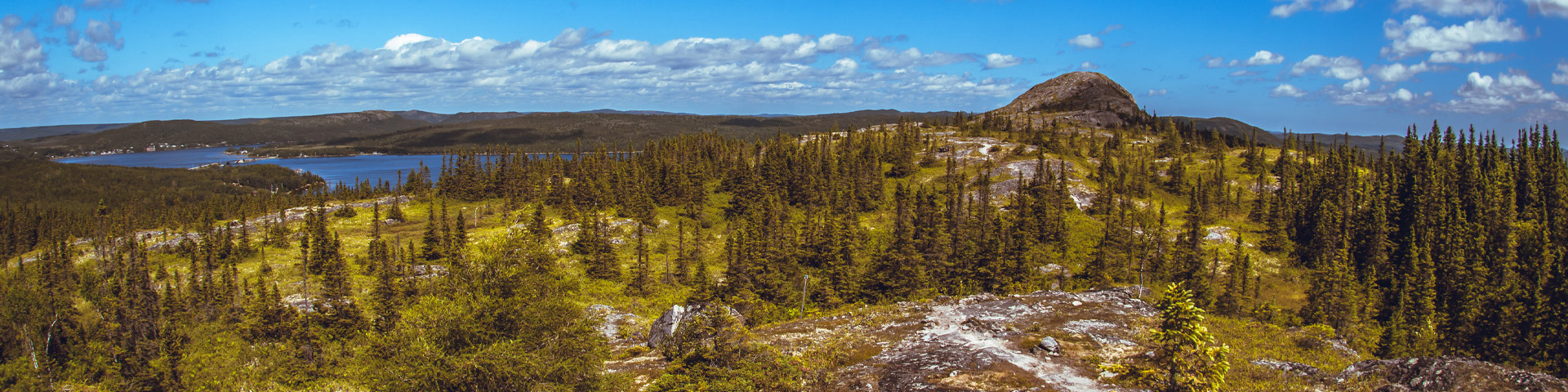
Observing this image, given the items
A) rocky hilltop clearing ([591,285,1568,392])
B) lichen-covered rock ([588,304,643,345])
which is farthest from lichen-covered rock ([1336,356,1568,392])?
lichen-covered rock ([588,304,643,345])

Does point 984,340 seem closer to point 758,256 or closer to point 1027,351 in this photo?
point 1027,351

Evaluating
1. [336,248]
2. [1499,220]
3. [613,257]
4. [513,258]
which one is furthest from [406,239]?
[1499,220]

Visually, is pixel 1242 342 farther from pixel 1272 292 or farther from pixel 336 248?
pixel 336 248

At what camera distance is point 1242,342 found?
111ft

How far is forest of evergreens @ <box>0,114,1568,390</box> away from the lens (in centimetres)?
2358

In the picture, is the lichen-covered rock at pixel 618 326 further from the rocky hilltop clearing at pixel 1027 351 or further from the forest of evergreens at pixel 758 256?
the forest of evergreens at pixel 758 256

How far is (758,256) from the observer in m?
67.4

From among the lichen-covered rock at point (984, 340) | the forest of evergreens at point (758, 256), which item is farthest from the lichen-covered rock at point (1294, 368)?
the forest of evergreens at point (758, 256)

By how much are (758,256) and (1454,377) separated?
50567 millimetres

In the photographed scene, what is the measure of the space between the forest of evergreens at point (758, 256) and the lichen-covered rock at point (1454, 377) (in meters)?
20.7

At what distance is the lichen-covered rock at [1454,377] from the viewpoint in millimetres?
22531

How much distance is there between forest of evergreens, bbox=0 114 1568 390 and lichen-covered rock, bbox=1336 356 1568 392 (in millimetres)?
20682

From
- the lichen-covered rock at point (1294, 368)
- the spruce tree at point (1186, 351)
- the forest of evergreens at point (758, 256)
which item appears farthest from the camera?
the lichen-covered rock at point (1294, 368)

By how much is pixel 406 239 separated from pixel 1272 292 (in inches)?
4977
